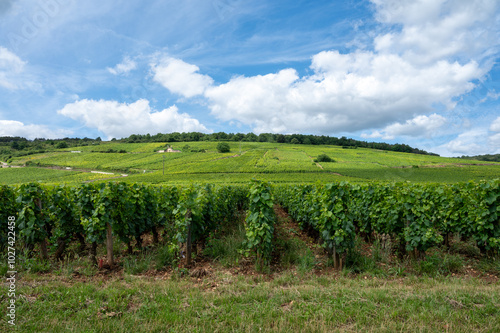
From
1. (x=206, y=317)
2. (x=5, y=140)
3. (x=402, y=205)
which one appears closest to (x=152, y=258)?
(x=206, y=317)

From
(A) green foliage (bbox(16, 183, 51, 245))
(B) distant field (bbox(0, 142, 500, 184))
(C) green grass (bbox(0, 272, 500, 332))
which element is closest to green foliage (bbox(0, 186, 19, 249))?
(A) green foliage (bbox(16, 183, 51, 245))

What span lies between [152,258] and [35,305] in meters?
3.00

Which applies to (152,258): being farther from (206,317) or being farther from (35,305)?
(206,317)

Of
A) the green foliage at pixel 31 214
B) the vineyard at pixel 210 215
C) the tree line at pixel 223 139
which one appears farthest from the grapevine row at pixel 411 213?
the tree line at pixel 223 139

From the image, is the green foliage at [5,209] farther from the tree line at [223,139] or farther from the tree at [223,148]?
the tree line at [223,139]

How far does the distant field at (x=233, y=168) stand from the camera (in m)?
54.8

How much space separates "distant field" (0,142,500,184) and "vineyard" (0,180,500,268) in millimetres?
36343

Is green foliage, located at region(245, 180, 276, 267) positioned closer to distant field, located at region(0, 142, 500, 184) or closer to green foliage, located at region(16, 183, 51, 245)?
green foliage, located at region(16, 183, 51, 245)

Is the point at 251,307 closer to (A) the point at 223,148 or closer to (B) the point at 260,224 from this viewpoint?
(B) the point at 260,224

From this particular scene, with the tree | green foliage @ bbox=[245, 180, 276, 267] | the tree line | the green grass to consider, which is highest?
the tree line

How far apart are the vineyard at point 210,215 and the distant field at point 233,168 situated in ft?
119

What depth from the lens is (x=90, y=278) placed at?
19.2ft

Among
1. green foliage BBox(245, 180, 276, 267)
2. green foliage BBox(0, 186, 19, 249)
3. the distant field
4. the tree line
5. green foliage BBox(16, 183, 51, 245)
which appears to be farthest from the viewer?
the tree line

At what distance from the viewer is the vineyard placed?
22.2 ft
